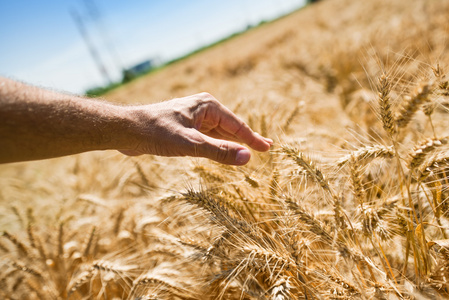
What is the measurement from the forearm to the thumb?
353 millimetres

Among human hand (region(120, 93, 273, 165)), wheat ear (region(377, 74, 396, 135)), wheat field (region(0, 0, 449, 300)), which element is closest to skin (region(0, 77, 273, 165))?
human hand (region(120, 93, 273, 165))

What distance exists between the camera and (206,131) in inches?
59.9

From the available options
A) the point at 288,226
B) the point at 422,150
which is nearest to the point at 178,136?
the point at 288,226

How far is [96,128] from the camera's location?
1.08 metres

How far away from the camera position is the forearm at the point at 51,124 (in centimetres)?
92

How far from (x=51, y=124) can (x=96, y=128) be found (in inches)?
6.1

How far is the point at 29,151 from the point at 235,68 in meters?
9.25

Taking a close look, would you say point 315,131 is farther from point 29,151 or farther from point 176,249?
point 29,151

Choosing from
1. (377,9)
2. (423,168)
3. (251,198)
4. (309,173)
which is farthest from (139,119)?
(377,9)

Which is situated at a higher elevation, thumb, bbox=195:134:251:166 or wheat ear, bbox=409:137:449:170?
thumb, bbox=195:134:251:166

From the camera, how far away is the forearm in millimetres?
924

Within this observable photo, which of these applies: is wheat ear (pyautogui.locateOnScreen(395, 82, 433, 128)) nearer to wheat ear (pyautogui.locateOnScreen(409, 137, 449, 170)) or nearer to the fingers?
wheat ear (pyautogui.locateOnScreen(409, 137, 449, 170))

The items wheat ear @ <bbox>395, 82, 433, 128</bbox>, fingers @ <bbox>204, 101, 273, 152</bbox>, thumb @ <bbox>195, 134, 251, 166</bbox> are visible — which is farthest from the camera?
fingers @ <bbox>204, 101, 273, 152</bbox>

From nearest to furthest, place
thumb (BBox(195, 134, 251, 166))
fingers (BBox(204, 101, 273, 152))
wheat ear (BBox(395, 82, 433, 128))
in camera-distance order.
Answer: wheat ear (BBox(395, 82, 433, 128))
thumb (BBox(195, 134, 251, 166))
fingers (BBox(204, 101, 273, 152))
